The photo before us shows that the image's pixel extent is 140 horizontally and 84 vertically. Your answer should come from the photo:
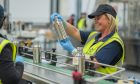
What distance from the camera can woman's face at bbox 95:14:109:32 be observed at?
2.10 metres

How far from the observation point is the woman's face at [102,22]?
210 cm

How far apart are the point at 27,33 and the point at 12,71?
4.22m

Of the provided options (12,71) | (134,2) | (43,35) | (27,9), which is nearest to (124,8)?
(134,2)

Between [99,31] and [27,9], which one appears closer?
[99,31]

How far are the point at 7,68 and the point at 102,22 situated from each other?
2.64 feet

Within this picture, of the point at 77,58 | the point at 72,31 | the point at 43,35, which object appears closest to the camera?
the point at 77,58

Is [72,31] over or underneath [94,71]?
over

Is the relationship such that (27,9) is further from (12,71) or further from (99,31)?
(12,71)

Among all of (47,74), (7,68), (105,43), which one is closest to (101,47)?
(105,43)

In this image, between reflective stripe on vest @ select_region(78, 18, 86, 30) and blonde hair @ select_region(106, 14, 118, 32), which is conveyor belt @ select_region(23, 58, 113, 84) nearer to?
blonde hair @ select_region(106, 14, 118, 32)

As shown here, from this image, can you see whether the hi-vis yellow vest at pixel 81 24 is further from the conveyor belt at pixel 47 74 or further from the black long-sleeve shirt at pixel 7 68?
the black long-sleeve shirt at pixel 7 68

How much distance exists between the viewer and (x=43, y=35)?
6.41 m

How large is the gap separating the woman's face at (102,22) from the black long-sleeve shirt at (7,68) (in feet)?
2.42

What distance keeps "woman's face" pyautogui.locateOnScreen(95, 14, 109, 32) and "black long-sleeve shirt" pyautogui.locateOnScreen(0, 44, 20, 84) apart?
738 mm
